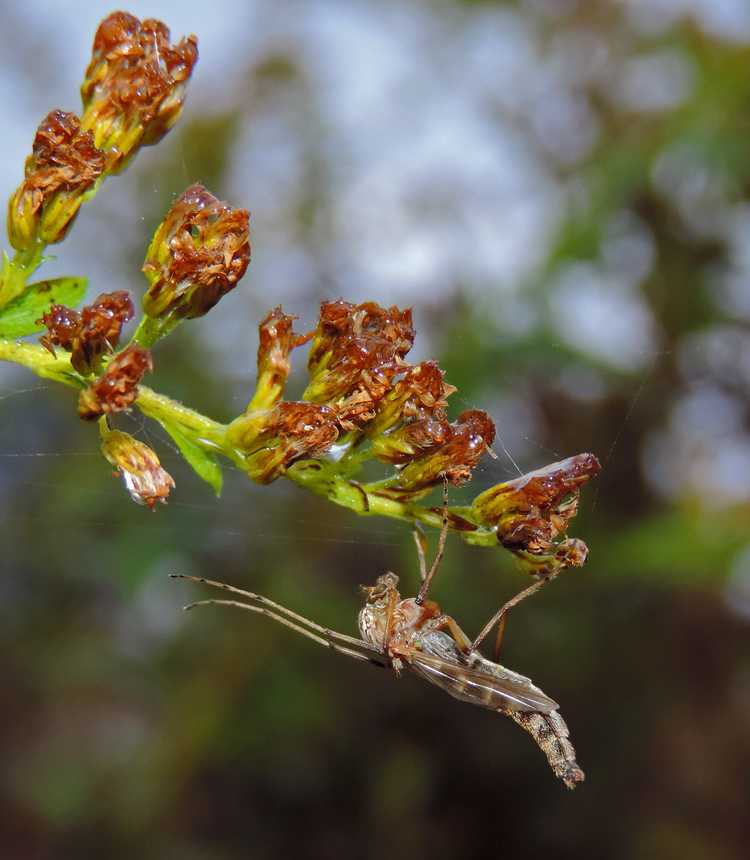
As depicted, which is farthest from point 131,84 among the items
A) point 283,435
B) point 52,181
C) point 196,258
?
point 283,435

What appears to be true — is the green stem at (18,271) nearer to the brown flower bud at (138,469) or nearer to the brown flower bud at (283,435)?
the brown flower bud at (138,469)

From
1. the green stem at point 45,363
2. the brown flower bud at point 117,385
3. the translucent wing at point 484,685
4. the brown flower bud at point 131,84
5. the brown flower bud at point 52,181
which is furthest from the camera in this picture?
the translucent wing at point 484,685

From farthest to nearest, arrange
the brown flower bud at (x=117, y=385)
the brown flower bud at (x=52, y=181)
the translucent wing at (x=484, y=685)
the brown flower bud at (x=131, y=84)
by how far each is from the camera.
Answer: the translucent wing at (x=484, y=685) → the brown flower bud at (x=131, y=84) → the brown flower bud at (x=52, y=181) → the brown flower bud at (x=117, y=385)

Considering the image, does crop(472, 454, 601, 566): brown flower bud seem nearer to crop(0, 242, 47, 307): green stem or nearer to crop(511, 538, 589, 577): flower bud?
crop(511, 538, 589, 577): flower bud

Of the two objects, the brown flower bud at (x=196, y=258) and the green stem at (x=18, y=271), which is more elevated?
the brown flower bud at (x=196, y=258)

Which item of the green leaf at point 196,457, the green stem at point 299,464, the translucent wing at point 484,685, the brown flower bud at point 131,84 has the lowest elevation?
the translucent wing at point 484,685

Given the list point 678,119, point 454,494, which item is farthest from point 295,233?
point 454,494

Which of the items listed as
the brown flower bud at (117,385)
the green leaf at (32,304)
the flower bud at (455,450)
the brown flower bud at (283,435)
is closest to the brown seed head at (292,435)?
the brown flower bud at (283,435)

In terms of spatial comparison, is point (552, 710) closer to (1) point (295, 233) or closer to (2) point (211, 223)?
(2) point (211, 223)
